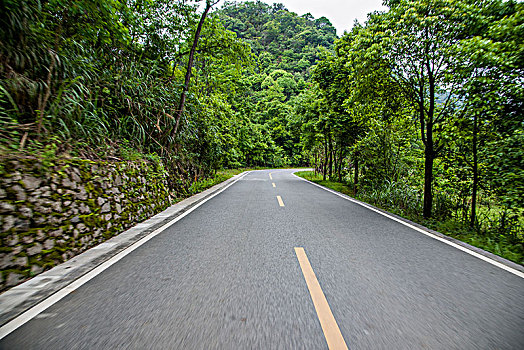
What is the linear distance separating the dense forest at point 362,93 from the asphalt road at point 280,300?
6.40ft

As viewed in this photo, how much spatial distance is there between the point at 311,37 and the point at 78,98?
7089 cm

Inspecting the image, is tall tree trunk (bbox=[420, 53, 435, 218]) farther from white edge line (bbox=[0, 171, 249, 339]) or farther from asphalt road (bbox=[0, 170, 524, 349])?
white edge line (bbox=[0, 171, 249, 339])

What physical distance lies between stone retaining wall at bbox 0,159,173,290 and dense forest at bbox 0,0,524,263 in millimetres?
438

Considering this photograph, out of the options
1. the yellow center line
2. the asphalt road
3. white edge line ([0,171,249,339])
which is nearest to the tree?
the asphalt road

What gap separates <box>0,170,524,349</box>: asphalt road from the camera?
1979 mm

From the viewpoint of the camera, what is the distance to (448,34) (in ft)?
19.5

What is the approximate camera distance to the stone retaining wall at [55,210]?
2904 millimetres

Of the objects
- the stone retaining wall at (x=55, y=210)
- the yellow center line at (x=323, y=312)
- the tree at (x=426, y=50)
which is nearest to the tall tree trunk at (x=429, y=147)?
the tree at (x=426, y=50)

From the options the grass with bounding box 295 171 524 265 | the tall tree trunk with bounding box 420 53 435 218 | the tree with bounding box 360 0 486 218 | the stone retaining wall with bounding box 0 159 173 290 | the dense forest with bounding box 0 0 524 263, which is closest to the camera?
the stone retaining wall with bounding box 0 159 173 290

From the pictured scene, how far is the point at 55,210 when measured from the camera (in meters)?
3.50

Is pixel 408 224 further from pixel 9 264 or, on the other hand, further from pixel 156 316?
pixel 9 264

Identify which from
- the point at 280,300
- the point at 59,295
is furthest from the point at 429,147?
the point at 59,295

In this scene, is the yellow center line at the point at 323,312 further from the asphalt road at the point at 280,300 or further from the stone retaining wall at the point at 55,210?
the stone retaining wall at the point at 55,210

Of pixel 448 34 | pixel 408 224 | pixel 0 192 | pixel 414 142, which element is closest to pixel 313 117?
pixel 414 142
